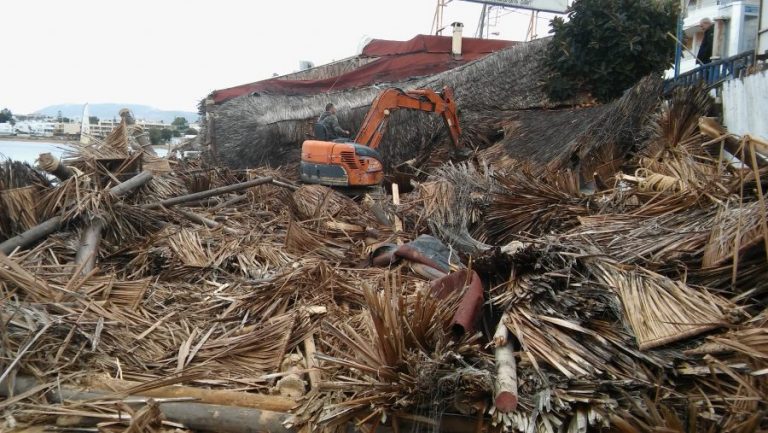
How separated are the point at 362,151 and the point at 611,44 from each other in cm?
594

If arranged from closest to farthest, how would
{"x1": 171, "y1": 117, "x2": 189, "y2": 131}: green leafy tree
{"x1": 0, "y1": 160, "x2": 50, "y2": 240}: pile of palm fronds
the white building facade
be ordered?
1. {"x1": 0, "y1": 160, "x2": 50, "y2": 240}: pile of palm fronds
2. the white building facade
3. {"x1": 171, "y1": 117, "x2": 189, "y2": 131}: green leafy tree

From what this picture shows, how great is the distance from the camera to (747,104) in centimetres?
755

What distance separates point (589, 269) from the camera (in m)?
3.88

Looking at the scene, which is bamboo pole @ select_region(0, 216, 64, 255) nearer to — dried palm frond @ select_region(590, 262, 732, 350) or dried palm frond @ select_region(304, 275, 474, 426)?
dried palm frond @ select_region(304, 275, 474, 426)

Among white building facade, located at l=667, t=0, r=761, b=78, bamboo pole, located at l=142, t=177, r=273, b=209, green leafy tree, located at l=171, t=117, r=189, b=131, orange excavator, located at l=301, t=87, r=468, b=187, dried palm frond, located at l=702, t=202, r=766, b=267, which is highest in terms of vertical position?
white building facade, located at l=667, t=0, r=761, b=78

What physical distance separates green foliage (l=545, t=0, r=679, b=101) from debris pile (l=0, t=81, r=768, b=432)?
5.55 meters

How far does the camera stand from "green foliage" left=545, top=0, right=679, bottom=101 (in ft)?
39.7

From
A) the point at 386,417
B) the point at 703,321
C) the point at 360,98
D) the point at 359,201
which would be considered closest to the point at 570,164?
the point at 359,201

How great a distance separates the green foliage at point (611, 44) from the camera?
1209cm

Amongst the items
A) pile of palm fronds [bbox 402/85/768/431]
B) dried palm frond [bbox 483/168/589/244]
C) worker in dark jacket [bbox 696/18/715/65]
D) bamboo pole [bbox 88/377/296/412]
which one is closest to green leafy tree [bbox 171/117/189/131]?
worker in dark jacket [bbox 696/18/715/65]

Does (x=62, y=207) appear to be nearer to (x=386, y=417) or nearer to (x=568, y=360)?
(x=386, y=417)

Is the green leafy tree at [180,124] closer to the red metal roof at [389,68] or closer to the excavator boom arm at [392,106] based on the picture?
the red metal roof at [389,68]

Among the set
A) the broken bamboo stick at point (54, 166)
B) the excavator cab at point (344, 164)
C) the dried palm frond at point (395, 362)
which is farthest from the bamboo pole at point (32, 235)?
the excavator cab at point (344, 164)

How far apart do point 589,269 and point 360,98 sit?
12.9 m
